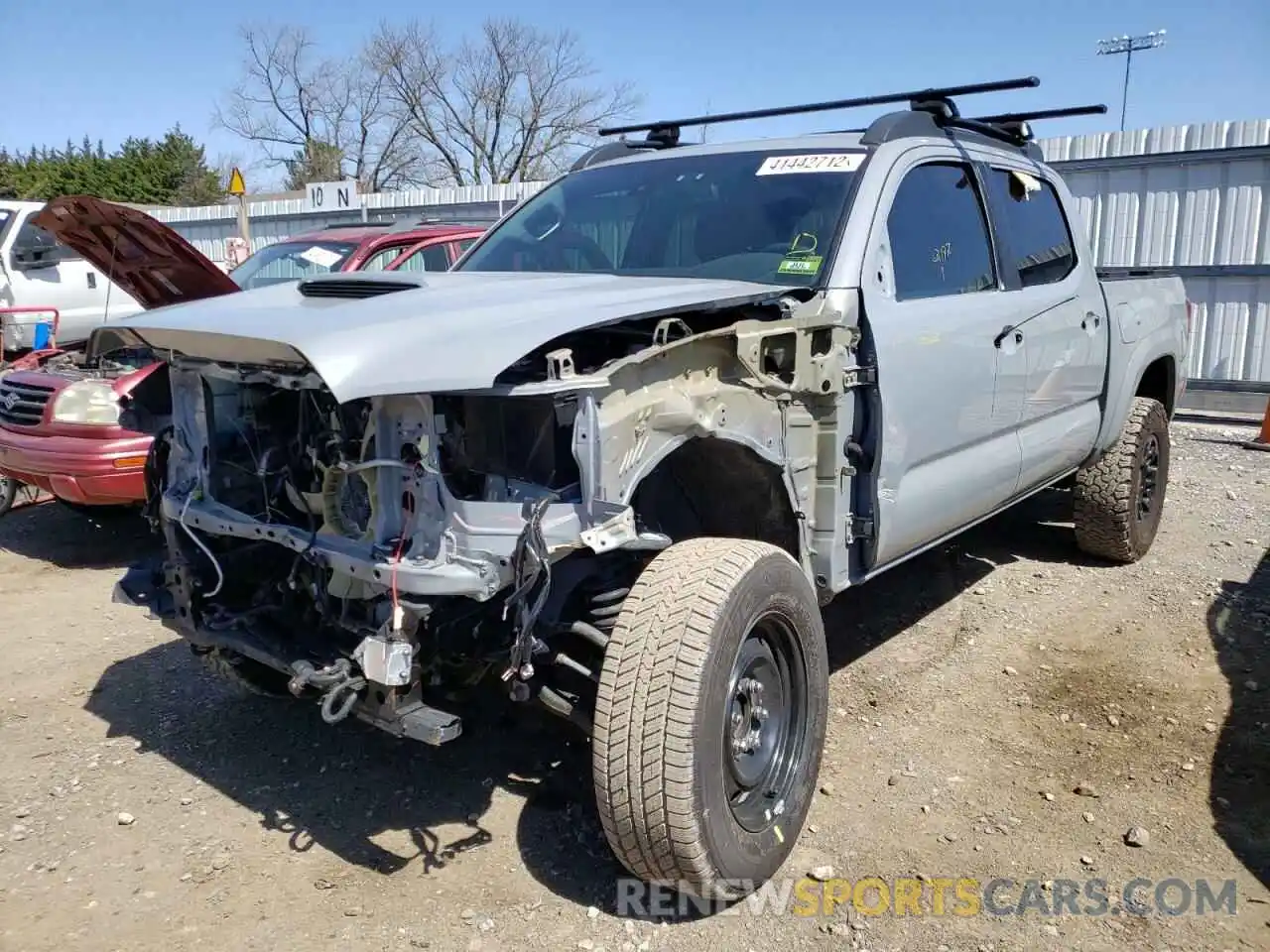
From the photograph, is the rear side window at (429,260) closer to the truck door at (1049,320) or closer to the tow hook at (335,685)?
the truck door at (1049,320)

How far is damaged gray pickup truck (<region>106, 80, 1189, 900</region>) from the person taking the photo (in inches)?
100

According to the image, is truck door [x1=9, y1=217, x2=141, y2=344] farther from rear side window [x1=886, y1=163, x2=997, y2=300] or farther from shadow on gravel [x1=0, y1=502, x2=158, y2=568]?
rear side window [x1=886, y1=163, x2=997, y2=300]

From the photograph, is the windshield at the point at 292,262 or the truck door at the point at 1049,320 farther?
the windshield at the point at 292,262

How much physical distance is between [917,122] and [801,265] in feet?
3.37

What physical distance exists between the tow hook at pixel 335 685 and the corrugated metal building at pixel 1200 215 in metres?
9.70

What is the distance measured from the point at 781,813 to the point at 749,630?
1.96 ft

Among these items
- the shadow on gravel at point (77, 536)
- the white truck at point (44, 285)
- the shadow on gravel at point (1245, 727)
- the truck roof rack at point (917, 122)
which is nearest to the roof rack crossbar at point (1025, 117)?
the truck roof rack at point (917, 122)

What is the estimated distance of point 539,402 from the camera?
8.85ft

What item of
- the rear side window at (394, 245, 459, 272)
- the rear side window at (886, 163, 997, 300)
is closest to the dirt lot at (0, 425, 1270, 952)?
the rear side window at (886, 163, 997, 300)

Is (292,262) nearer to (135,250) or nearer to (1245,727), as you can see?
(135,250)

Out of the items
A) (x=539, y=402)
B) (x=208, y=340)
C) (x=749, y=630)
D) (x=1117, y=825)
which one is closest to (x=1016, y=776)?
(x=1117, y=825)

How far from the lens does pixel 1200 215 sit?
11.0m

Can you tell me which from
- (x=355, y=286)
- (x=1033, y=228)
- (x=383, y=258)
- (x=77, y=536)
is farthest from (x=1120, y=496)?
(x=77, y=536)

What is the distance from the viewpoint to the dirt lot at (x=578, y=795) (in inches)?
111
